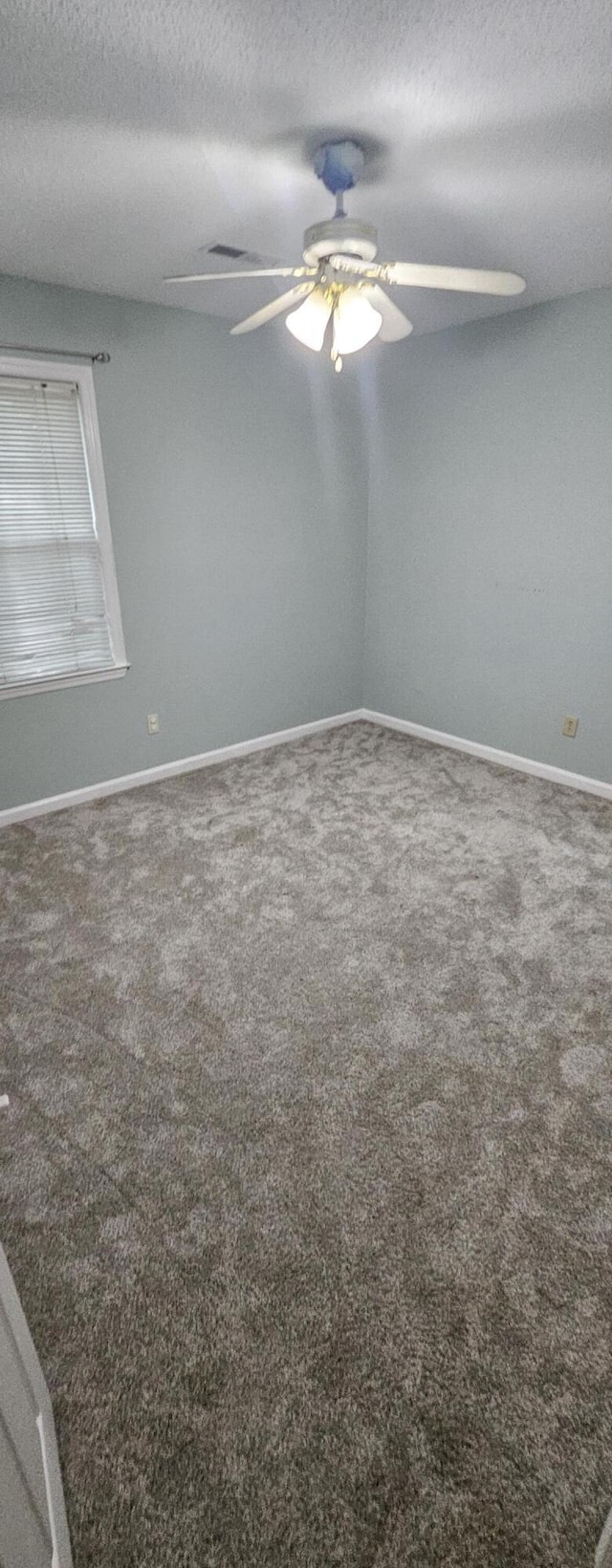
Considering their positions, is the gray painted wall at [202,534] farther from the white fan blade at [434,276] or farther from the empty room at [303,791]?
the white fan blade at [434,276]

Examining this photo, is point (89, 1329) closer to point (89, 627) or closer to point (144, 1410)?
point (144, 1410)

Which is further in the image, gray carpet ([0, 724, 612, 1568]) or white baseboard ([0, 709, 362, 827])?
white baseboard ([0, 709, 362, 827])

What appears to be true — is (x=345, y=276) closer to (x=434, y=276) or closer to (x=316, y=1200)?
(x=434, y=276)

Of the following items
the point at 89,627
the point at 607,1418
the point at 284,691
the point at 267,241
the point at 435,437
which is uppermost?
the point at 267,241

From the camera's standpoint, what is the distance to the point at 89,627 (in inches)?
134

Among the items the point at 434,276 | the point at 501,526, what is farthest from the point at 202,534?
the point at 434,276

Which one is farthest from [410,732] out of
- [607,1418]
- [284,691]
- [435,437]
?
[607,1418]

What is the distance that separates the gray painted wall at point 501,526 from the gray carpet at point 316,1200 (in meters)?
1.23

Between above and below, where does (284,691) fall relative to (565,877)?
above

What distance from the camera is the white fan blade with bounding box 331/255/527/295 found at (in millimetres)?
1728

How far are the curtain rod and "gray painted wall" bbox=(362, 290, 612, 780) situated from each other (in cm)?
169

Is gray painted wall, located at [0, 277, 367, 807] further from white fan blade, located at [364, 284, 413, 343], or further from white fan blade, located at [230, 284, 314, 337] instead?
white fan blade, located at [364, 284, 413, 343]

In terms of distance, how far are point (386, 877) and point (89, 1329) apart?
6.09 feet

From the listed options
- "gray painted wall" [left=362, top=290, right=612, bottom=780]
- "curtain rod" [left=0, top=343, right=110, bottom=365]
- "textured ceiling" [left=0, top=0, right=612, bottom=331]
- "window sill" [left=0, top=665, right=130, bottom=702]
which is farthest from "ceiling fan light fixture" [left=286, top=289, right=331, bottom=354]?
"window sill" [left=0, top=665, right=130, bottom=702]
